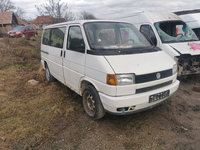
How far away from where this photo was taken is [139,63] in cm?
271

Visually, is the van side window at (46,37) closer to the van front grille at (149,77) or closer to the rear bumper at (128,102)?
the rear bumper at (128,102)

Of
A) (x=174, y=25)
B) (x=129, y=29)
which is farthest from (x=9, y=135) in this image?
(x=174, y=25)

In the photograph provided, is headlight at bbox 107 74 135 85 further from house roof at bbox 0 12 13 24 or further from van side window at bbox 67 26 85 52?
house roof at bbox 0 12 13 24

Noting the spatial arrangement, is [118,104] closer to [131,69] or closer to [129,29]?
[131,69]

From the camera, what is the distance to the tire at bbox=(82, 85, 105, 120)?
282cm

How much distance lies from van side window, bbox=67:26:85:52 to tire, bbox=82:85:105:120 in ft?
2.78

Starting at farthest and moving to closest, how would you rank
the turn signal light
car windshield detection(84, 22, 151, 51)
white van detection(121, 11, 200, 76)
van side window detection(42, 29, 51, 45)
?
1. van side window detection(42, 29, 51, 45)
2. white van detection(121, 11, 200, 76)
3. car windshield detection(84, 22, 151, 51)
4. the turn signal light

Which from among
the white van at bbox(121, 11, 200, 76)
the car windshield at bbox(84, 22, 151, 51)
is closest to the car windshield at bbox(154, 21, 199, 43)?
the white van at bbox(121, 11, 200, 76)

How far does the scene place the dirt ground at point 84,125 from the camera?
101 inches

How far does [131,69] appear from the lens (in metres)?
2.54

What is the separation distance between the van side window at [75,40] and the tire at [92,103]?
0.85 m

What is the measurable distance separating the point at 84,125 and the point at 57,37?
261 cm

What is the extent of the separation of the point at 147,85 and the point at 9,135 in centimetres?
269

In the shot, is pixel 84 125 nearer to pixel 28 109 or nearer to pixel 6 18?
pixel 28 109
